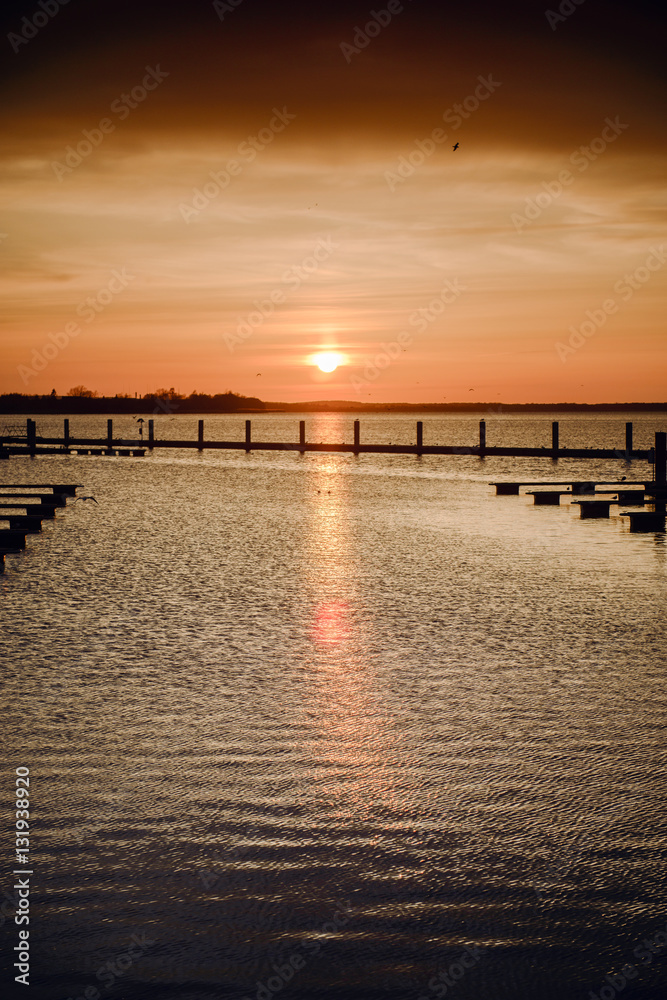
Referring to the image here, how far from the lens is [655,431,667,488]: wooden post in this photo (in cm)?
2636

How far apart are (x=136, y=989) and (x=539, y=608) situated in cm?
859

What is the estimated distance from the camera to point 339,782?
19.1 ft

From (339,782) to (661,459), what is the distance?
75.2 ft

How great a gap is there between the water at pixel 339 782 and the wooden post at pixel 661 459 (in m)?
13.3

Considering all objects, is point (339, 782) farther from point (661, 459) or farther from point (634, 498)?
point (661, 459)

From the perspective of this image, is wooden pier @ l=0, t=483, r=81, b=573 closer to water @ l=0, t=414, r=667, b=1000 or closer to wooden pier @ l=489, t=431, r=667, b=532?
water @ l=0, t=414, r=667, b=1000

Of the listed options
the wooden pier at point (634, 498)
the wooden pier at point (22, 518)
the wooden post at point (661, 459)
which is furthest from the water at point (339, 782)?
the wooden post at point (661, 459)

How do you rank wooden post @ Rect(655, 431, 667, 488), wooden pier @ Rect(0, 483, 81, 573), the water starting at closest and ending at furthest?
the water
wooden pier @ Rect(0, 483, 81, 573)
wooden post @ Rect(655, 431, 667, 488)

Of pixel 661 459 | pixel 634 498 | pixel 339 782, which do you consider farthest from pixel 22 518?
pixel 661 459

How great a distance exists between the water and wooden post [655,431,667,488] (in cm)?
1327

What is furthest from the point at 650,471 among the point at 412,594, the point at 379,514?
the point at 412,594

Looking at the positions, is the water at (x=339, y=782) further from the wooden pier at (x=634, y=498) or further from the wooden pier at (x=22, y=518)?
the wooden pier at (x=634, y=498)

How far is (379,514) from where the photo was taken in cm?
2459

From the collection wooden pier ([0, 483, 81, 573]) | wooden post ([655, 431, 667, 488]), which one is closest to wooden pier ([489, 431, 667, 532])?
wooden post ([655, 431, 667, 488])
